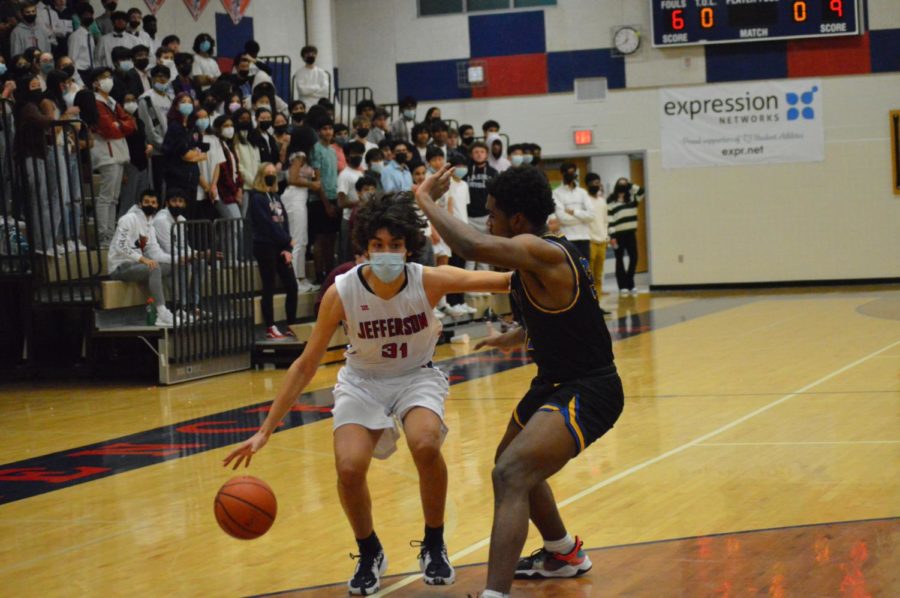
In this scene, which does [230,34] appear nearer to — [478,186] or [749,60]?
[478,186]

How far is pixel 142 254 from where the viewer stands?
1252 cm

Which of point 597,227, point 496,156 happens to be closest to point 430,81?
point 597,227

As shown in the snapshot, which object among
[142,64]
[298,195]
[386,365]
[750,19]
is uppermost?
[750,19]

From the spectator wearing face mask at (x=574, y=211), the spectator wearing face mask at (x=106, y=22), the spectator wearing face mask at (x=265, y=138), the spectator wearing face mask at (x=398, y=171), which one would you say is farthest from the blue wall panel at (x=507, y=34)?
the spectator wearing face mask at (x=106, y=22)

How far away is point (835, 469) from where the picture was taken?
730 cm

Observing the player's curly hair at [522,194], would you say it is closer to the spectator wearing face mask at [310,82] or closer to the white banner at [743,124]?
the spectator wearing face mask at [310,82]

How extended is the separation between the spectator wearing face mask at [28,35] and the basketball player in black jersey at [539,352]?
10.8m

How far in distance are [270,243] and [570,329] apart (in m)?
8.99

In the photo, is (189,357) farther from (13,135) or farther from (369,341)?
(369,341)

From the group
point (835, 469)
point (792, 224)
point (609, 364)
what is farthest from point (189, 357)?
point (792, 224)

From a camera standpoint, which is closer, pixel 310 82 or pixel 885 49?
pixel 310 82

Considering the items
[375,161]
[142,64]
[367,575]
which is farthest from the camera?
[375,161]

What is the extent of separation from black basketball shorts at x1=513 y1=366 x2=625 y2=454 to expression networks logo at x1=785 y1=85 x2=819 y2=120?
18.4 m

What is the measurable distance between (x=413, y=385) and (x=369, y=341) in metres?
0.27
